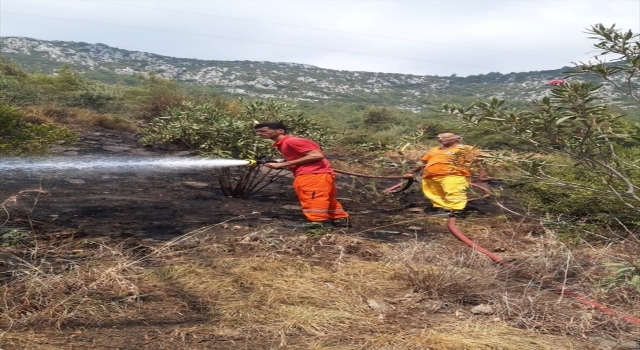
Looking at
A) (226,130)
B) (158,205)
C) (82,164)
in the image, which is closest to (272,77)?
(82,164)

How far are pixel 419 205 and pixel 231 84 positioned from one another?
78774mm

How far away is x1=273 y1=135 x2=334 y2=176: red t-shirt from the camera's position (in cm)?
548

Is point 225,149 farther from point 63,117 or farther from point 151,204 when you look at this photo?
point 63,117

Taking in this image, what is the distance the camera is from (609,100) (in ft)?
9.12

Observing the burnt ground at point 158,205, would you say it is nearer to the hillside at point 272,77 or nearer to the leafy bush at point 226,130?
the leafy bush at point 226,130

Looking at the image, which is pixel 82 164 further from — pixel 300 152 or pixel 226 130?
pixel 300 152

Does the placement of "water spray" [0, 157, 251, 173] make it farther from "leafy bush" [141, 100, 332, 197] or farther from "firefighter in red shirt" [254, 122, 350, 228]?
"firefighter in red shirt" [254, 122, 350, 228]

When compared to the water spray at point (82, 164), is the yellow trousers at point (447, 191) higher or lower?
higher

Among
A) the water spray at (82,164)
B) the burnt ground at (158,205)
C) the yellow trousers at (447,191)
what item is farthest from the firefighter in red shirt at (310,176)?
the water spray at (82,164)

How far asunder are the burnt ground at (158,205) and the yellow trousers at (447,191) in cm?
34

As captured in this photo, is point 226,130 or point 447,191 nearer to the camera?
point 447,191

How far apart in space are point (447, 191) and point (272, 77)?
85536mm

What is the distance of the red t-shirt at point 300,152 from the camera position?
5.48 m

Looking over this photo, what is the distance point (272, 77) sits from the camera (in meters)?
89.9
